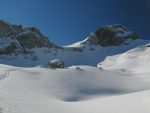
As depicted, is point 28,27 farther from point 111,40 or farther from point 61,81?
point 61,81

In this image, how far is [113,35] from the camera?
318 feet

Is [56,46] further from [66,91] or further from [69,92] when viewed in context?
[69,92]

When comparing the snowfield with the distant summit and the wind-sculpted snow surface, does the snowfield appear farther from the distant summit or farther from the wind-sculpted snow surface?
the distant summit

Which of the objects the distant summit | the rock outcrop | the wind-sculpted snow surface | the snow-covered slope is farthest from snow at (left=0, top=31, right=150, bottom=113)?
the rock outcrop

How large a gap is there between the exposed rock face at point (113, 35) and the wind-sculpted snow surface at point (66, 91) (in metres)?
56.3

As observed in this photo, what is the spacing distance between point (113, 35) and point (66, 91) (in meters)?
72.3

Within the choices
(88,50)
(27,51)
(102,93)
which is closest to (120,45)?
(88,50)

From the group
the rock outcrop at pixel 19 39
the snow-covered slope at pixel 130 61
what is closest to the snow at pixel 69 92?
the snow-covered slope at pixel 130 61

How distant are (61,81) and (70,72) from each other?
14.5 feet

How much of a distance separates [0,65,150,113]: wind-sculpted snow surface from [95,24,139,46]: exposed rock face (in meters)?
56.3

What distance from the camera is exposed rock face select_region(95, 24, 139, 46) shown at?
309ft

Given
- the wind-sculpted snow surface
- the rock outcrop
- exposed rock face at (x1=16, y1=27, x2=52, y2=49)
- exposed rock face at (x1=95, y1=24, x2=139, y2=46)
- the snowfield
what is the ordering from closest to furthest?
the snowfield → the wind-sculpted snow surface → the rock outcrop → exposed rock face at (x1=16, y1=27, x2=52, y2=49) → exposed rock face at (x1=95, y1=24, x2=139, y2=46)

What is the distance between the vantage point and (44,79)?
97.3 ft

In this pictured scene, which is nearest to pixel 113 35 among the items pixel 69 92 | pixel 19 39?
pixel 19 39
